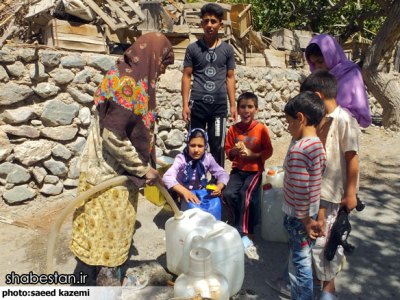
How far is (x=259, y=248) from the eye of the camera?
3.40 metres

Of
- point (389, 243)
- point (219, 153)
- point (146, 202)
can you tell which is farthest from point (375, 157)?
point (146, 202)

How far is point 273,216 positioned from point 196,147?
996 mm

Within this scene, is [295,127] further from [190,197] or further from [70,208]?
[70,208]

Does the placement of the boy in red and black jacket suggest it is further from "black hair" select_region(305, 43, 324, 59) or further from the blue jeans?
the blue jeans

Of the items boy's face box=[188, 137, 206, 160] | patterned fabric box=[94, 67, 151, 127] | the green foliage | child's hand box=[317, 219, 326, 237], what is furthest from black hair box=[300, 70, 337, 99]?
the green foliage

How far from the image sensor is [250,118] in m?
3.46

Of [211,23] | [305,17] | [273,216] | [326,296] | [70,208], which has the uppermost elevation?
[305,17]

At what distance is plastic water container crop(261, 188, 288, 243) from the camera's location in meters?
3.36

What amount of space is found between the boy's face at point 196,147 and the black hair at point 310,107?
49.1 inches

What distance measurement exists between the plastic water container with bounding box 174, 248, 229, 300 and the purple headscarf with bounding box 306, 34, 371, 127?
4.70 ft

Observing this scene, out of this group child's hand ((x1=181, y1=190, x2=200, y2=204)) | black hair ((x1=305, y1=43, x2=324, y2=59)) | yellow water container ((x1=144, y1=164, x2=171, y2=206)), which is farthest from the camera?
yellow water container ((x1=144, y1=164, x2=171, y2=206))

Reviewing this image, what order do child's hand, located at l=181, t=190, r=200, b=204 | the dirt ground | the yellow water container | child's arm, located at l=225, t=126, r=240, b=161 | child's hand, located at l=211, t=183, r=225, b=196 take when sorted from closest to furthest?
the dirt ground, child's hand, located at l=181, t=190, r=200, b=204, child's hand, located at l=211, t=183, r=225, b=196, child's arm, located at l=225, t=126, r=240, b=161, the yellow water container

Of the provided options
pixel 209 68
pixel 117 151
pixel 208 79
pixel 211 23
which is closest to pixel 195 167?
pixel 208 79

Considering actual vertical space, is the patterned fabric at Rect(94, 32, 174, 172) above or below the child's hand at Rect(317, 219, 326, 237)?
above
